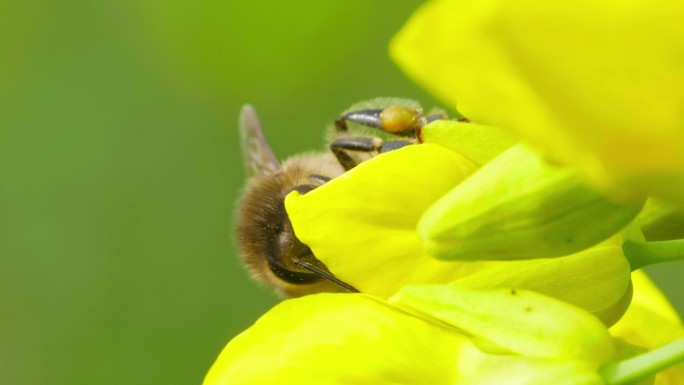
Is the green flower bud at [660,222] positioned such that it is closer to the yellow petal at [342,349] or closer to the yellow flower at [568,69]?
the yellow petal at [342,349]

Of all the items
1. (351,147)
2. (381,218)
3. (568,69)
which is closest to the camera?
(568,69)

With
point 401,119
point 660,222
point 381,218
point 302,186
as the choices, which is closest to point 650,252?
point 660,222

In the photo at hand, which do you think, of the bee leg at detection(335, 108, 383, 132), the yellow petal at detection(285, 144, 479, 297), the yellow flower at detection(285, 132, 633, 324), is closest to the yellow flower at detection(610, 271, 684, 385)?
the yellow flower at detection(285, 132, 633, 324)

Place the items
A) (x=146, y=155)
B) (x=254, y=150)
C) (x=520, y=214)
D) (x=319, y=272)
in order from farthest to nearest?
(x=146, y=155) → (x=254, y=150) → (x=319, y=272) → (x=520, y=214)

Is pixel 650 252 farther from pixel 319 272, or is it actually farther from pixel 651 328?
pixel 319 272

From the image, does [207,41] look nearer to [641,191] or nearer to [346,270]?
[346,270]

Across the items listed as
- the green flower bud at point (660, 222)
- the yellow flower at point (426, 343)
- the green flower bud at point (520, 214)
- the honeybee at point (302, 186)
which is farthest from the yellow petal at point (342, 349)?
the honeybee at point (302, 186)
